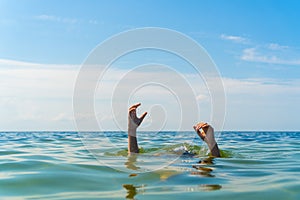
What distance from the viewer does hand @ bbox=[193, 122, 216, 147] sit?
382 inches

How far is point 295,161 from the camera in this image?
10.5 metres

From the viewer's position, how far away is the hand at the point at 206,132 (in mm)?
9711

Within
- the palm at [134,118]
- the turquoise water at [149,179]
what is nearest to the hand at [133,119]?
the palm at [134,118]

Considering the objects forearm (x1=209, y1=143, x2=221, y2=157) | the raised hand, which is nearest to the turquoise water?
forearm (x1=209, y1=143, x2=221, y2=157)

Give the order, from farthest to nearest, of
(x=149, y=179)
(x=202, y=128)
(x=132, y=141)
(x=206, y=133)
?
(x=132, y=141)
(x=202, y=128)
(x=206, y=133)
(x=149, y=179)

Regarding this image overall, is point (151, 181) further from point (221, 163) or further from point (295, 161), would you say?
point (295, 161)

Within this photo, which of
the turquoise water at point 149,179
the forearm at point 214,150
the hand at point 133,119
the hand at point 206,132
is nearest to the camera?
the turquoise water at point 149,179

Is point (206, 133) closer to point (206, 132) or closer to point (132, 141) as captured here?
point (206, 132)

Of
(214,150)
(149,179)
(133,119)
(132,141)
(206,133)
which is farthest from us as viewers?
(132,141)

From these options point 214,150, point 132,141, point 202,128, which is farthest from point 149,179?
point 214,150

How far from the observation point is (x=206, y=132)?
9766 millimetres

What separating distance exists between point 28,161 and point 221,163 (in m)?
4.80

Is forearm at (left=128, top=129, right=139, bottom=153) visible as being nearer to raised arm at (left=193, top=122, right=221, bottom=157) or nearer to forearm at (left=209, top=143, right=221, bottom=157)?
raised arm at (left=193, top=122, right=221, bottom=157)

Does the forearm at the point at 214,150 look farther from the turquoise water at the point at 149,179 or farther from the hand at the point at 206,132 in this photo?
the turquoise water at the point at 149,179
